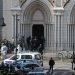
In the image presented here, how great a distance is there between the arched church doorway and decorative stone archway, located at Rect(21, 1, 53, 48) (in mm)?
533

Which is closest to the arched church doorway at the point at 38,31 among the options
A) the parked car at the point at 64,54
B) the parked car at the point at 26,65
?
the parked car at the point at 64,54

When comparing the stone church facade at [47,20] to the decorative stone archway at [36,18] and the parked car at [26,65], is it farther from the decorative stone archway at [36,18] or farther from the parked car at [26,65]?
the parked car at [26,65]

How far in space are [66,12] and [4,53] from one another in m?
10.2

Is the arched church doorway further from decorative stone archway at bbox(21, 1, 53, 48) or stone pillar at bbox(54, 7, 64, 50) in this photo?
stone pillar at bbox(54, 7, 64, 50)

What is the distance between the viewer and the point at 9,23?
58.6 m

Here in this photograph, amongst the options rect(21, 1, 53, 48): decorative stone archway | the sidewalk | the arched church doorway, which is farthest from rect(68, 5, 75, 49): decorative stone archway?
the sidewalk

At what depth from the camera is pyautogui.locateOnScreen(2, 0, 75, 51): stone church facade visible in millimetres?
58031

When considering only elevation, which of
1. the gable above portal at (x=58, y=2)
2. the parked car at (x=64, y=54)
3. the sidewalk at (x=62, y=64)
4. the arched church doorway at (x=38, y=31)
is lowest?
the sidewalk at (x=62, y=64)

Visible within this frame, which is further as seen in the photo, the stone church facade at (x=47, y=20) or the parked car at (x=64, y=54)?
the stone church facade at (x=47, y=20)

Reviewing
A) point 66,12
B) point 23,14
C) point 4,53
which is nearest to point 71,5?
point 66,12

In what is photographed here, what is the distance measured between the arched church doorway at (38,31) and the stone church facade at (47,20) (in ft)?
1.80

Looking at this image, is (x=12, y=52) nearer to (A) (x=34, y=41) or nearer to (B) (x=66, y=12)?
(A) (x=34, y=41)

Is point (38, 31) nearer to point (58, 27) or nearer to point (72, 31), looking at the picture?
point (58, 27)

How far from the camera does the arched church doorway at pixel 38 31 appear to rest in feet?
196
